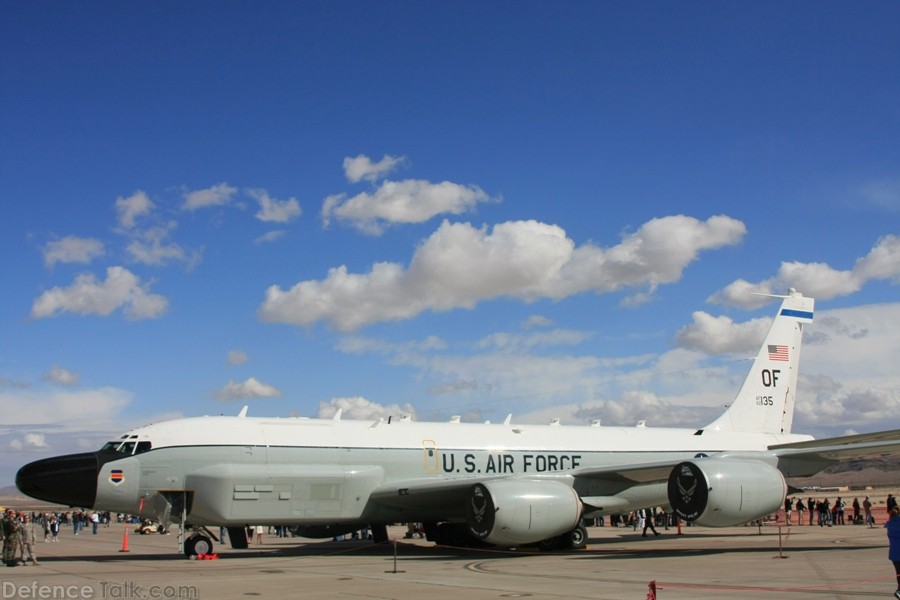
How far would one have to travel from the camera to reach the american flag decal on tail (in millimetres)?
35531

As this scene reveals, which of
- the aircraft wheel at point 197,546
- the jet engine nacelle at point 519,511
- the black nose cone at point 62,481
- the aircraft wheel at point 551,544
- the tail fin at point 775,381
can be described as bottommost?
the aircraft wheel at point 551,544

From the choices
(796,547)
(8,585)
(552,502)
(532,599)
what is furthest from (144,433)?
(796,547)

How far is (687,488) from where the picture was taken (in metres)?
24.3

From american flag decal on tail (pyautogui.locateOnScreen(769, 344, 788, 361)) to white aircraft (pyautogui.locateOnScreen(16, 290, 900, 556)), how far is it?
7579 millimetres

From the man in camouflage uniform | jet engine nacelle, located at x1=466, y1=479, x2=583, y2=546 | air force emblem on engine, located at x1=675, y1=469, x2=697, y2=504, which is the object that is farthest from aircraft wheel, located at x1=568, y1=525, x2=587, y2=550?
the man in camouflage uniform

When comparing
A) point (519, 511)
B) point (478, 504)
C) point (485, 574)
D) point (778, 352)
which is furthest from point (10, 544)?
point (778, 352)

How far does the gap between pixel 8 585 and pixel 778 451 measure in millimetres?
22370

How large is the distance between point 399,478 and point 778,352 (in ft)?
56.9

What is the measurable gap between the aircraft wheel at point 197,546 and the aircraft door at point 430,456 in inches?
270

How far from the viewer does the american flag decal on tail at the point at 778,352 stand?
35531 mm

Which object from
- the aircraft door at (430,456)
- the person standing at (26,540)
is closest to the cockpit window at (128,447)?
the person standing at (26,540)

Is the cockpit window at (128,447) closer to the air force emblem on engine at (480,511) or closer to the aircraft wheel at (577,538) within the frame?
the air force emblem on engine at (480,511)

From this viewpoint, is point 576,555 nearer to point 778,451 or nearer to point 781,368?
point 778,451

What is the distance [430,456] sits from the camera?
2784 centimetres
